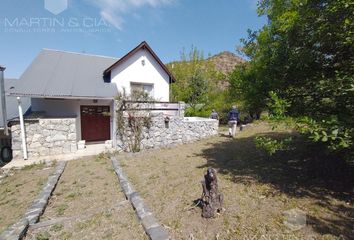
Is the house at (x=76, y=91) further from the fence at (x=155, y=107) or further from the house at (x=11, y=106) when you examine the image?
the fence at (x=155, y=107)

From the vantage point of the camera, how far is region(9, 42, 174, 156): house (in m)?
9.01

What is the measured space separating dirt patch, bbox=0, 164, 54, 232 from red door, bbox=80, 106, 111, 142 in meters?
3.83

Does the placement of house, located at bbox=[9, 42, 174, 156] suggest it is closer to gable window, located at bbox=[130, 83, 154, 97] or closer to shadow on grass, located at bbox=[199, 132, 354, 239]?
gable window, located at bbox=[130, 83, 154, 97]

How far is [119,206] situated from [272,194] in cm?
339

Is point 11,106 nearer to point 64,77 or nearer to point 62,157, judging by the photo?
point 64,77

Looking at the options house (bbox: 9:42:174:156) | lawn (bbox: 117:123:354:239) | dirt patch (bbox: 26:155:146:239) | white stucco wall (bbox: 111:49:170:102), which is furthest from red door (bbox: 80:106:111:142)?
lawn (bbox: 117:123:354:239)

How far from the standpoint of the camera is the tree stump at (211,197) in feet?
11.7

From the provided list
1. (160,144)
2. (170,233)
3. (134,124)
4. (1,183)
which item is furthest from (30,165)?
(170,233)

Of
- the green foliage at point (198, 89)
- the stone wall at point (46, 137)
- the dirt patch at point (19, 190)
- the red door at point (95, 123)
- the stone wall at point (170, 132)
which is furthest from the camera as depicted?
the green foliage at point (198, 89)

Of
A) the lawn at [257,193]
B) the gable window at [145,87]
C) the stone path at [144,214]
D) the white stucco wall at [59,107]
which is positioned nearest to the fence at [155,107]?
the white stucco wall at [59,107]

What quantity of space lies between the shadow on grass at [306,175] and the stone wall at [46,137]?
6546 millimetres

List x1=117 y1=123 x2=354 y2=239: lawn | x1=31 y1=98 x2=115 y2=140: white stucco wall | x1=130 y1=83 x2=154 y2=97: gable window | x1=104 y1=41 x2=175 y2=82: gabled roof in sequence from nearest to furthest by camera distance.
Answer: x1=117 y1=123 x2=354 y2=239: lawn < x1=31 y1=98 x2=115 y2=140: white stucco wall < x1=104 y1=41 x2=175 y2=82: gabled roof < x1=130 y1=83 x2=154 y2=97: gable window

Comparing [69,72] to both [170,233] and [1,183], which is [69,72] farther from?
[170,233]

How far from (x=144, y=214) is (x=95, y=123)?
901cm
